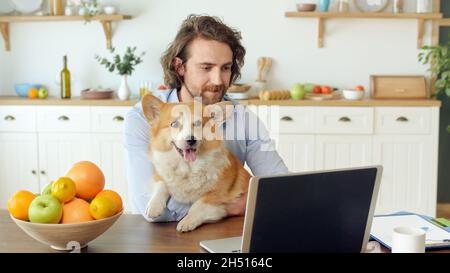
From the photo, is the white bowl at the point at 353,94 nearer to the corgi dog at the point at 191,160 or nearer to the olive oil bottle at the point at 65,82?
the olive oil bottle at the point at 65,82

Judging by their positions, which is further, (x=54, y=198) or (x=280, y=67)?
(x=280, y=67)

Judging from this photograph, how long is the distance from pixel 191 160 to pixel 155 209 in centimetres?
19

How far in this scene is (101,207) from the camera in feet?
5.26

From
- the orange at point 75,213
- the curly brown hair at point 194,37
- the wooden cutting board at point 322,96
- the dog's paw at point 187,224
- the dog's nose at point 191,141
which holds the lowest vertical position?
the dog's paw at point 187,224

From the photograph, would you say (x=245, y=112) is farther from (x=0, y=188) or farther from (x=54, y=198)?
(x=0, y=188)

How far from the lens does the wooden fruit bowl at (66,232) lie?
156 cm

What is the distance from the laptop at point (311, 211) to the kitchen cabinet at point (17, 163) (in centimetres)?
328

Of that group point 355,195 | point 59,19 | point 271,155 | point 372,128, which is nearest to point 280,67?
point 372,128

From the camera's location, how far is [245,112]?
219cm

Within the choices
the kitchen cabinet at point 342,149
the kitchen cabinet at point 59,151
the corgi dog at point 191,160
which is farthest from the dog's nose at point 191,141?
the kitchen cabinet at point 59,151

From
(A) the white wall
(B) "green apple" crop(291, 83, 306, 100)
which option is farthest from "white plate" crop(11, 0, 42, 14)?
(B) "green apple" crop(291, 83, 306, 100)

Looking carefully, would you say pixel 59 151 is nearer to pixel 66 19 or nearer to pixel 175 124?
pixel 66 19

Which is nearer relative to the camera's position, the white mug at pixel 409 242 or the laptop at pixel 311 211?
the laptop at pixel 311 211
